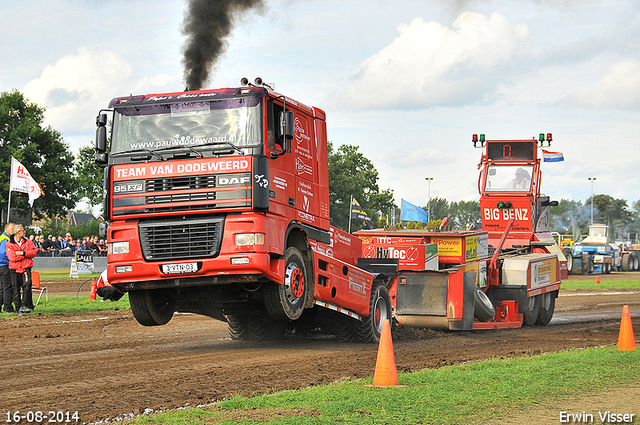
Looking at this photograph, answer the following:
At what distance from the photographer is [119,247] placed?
392 inches

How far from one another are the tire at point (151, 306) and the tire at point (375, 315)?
3.23 metres

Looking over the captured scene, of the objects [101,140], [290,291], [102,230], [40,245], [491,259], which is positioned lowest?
[290,291]

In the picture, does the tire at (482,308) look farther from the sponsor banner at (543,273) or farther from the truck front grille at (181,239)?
the truck front grille at (181,239)

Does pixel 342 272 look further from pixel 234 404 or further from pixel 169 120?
pixel 234 404

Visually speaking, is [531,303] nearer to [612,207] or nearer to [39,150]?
[39,150]

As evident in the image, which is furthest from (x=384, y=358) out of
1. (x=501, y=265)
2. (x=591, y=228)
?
(x=591, y=228)

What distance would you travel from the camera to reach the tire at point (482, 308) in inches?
572

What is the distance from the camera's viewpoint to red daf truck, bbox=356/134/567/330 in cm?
1430

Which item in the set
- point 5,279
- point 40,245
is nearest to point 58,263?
point 40,245

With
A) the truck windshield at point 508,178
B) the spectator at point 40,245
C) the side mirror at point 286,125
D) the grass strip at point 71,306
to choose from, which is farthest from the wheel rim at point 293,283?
the spectator at point 40,245

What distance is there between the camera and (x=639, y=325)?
52.9ft

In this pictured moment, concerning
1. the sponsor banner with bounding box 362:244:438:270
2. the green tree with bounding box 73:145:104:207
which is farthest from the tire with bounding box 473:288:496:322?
the green tree with bounding box 73:145:104:207

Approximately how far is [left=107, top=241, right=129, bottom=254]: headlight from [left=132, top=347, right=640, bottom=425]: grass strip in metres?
3.62

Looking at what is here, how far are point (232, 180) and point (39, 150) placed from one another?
1988 inches
